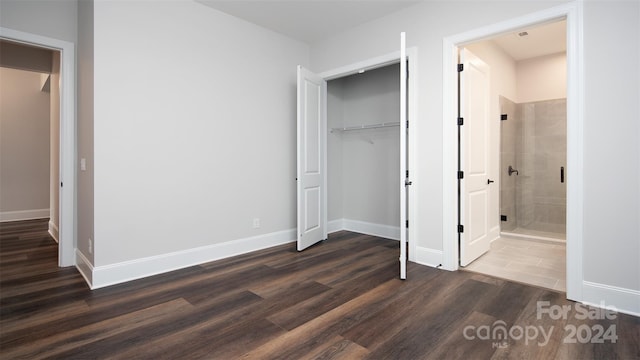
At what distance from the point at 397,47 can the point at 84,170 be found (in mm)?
3463

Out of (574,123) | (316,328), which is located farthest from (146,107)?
(574,123)

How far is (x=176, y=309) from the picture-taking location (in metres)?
2.33

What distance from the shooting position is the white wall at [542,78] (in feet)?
16.1

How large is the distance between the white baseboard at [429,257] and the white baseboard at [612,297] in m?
1.14

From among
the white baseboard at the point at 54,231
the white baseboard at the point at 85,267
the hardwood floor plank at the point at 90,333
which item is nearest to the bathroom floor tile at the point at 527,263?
the hardwood floor plank at the point at 90,333

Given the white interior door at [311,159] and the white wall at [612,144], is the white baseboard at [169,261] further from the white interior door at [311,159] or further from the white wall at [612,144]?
the white wall at [612,144]

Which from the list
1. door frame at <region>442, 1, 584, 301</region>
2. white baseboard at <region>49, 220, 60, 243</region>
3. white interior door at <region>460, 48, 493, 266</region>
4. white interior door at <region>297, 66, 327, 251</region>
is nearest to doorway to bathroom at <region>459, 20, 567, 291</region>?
white interior door at <region>460, 48, 493, 266</region>

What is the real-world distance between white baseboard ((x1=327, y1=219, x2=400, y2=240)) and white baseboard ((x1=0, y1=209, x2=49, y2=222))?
19.3 feet

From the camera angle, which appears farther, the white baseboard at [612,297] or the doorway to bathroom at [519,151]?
the doorway to bathroom at [519,151]

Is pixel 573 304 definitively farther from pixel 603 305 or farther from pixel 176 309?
pixel 176 309

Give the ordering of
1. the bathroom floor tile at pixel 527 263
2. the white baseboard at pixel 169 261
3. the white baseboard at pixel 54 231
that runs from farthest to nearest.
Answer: the white baseboard at pixel 54 231
the bathroom floor tile at pixel 527 263
the white baseboard at pixel 169 261

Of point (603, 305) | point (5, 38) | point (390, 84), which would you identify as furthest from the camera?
point (390, 84)

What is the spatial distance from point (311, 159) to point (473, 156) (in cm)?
192

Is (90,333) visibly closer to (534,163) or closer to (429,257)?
(429,257)
